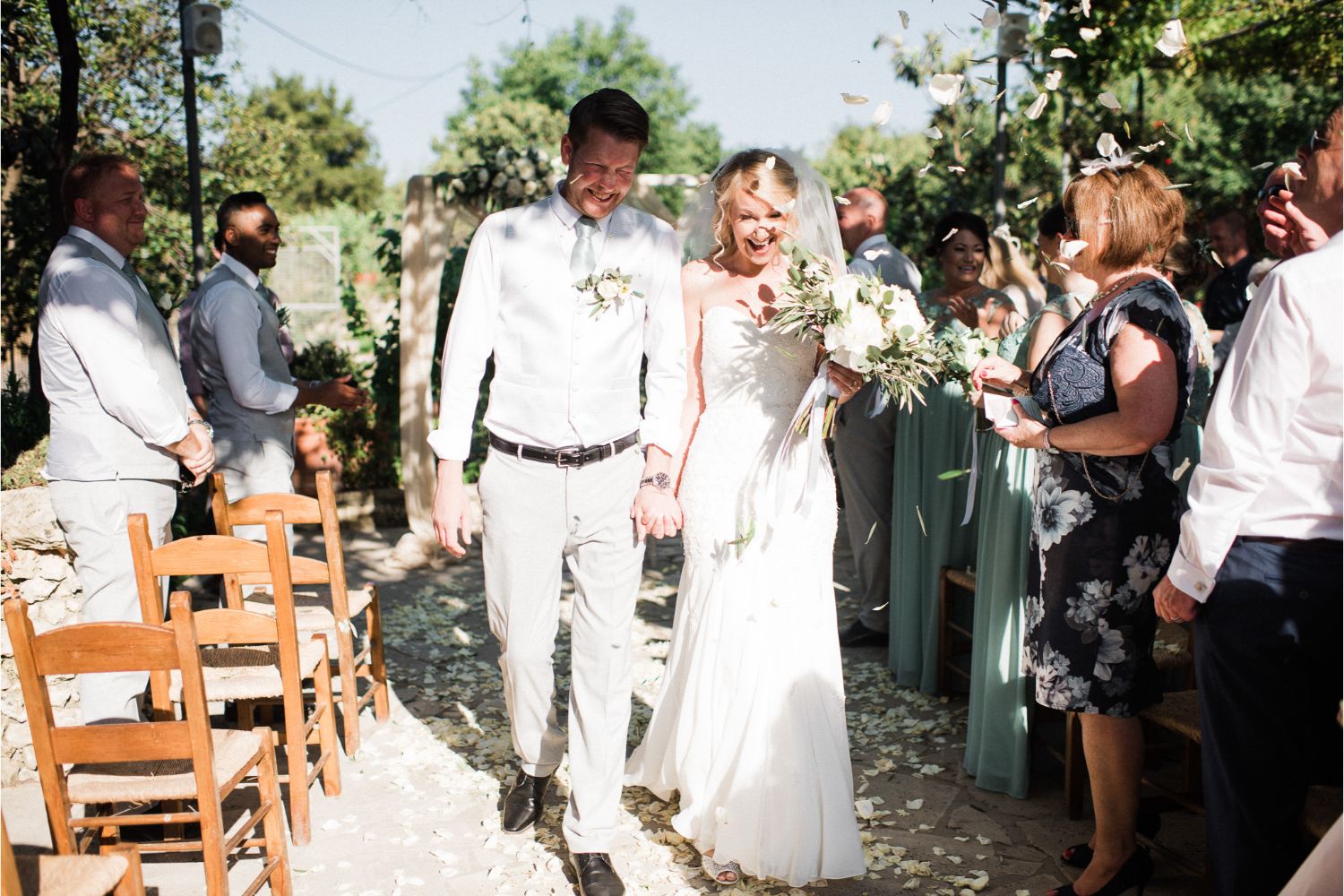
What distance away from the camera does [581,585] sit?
327 cm

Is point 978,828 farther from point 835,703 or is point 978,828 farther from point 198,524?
point 198,524

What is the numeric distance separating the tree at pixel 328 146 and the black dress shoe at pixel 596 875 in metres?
46.4

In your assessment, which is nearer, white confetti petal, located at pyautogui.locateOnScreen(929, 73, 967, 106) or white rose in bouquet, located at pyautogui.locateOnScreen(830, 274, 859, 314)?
white confetti petal, located at pyautogui.locateOnScreen(929, 73, 967, 106)

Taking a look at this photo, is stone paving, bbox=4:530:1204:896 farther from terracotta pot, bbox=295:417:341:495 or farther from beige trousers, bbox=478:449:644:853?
terracotta pot, bbox=295:417:341:495

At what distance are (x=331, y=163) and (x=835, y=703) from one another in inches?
2268

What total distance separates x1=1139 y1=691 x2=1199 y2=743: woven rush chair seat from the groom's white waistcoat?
1.66 metres

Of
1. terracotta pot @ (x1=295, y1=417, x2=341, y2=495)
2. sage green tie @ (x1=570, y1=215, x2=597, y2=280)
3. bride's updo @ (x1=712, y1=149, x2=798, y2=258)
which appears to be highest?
bride's updo @ (x1=712, y1=149, x2=798, y2=258)

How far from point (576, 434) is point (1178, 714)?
197 centimetres

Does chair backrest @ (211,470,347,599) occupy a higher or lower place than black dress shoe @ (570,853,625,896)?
higher

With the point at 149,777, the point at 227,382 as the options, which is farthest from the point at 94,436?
the point at 149,777

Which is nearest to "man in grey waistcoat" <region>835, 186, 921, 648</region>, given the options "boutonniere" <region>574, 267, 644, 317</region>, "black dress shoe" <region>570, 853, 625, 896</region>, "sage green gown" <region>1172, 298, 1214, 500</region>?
"sage green gown" <region>1172, 298, 1214, 500</region>

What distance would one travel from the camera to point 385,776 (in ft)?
13.6

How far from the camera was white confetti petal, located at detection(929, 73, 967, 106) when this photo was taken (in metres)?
2.74

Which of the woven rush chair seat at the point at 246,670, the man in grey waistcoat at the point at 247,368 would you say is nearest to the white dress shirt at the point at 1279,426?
the woven rush chair seat at the point at 246,670
